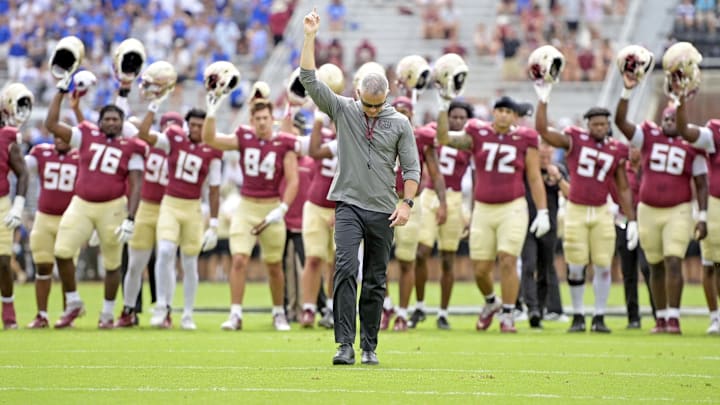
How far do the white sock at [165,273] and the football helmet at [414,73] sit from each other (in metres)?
2.76

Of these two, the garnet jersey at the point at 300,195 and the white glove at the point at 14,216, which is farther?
the garnet jersey at the point at 300,195

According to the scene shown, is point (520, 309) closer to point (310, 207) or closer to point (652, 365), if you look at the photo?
point (310, 207)

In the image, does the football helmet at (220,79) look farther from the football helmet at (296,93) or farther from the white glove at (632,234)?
the white glove at (632,234)

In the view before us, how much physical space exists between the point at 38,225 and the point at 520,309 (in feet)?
18.1

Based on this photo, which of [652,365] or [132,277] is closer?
[652,365]

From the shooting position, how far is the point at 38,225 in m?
13.6

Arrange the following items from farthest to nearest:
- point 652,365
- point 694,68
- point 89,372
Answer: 1. point 694,68
2. point 652,365
3. point 89,372

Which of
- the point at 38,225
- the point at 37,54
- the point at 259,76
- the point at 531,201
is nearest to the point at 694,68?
the point at 531,201

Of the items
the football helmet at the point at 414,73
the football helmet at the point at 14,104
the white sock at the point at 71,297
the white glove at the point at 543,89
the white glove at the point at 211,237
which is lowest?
the white sock at the point at 71,297

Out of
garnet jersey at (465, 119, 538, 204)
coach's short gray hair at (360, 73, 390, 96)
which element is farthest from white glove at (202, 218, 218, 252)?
coach's short gray hair at (360, 73, 390, 96)

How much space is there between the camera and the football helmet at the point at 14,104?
44.3 ft

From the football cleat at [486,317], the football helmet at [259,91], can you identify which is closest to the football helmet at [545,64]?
the football cleat at [486,317]

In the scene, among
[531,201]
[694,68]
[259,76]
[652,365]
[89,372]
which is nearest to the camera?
[89,372]

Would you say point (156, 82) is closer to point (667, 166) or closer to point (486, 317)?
point (486, 317)
